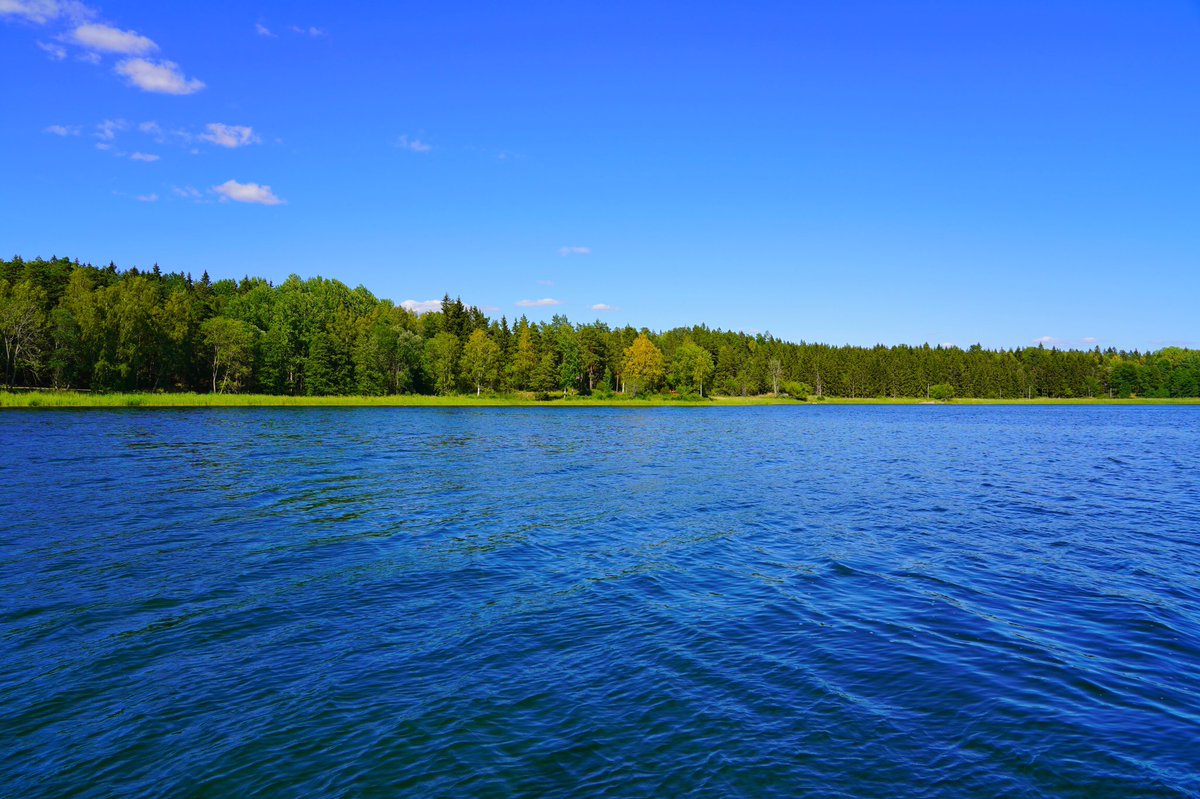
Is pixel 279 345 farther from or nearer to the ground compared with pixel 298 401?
farther from the ground

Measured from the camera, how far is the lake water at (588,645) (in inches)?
318

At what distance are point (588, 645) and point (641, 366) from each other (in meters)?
150

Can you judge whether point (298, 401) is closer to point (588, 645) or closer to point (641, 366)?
point (641, 366)

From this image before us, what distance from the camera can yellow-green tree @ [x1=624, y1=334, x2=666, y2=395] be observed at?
159 metres

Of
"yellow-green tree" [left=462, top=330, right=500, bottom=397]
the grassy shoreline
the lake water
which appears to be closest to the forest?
"yellow-green tree" [left=462, top=330, right=500, bottom=397]

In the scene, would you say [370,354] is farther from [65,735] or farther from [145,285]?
[65,735]

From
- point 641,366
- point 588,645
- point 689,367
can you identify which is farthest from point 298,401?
point 588,645

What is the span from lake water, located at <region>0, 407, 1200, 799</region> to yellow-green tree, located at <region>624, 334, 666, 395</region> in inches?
5177

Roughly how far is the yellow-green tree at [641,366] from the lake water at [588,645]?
131 m

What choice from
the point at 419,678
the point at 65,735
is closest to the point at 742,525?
the point at 419,678

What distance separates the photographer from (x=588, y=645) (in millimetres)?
11844

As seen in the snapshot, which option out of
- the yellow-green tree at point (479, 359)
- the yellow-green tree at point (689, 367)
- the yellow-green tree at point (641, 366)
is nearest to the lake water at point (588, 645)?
the yellow-green tree at point (479, 359)

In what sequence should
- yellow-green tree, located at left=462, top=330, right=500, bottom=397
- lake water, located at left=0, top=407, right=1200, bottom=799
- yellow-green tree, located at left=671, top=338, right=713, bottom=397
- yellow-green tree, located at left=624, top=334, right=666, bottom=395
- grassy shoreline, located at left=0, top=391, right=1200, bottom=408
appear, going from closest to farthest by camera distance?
lake water, located at left=0, top=407, right=1200, bottom=799
grassy shoreline, located at left=0, top=391, right=1200, bottom=408
yellow-green tree, located at left=462, top=330, right=500, bottom=397
yellow-green tree, located at left=624, top=334, right=666, bottom=395
yellow-green tree, located at left=671, top=338, right=713, bottom=397

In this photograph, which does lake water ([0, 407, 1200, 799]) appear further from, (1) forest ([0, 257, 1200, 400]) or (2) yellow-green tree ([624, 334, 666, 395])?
(2) yellow-green tree ([624, 334, 666, 395])
